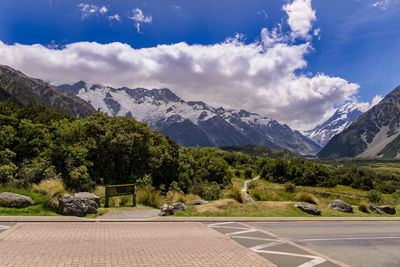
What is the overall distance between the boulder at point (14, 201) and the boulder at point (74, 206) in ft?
4.67

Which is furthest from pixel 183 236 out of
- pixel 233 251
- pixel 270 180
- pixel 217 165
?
pixel 270 180

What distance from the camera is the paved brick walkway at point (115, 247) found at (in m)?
6.91

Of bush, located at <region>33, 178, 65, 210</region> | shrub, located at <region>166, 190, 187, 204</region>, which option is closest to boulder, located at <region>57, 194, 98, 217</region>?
bush, located at <region>33, 178, 65, 210</region>

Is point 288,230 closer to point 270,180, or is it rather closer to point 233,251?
point 233,251

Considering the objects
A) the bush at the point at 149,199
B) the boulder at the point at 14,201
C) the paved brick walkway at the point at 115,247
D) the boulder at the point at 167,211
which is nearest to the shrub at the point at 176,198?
the bush at the point at 149,199

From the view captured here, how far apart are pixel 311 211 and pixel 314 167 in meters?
66.7

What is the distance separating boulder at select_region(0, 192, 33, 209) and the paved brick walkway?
236 cm

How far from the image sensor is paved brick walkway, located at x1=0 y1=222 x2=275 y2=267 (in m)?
6.91

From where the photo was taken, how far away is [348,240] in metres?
11.3

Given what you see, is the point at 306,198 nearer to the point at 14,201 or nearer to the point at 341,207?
the point at 341,207

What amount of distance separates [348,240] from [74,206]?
495 inches

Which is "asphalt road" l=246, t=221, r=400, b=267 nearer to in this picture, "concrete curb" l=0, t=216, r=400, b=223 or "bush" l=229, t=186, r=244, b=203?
"concrete curb" l=0, t=216, r=400, b=223

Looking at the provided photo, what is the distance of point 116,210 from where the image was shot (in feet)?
46.7

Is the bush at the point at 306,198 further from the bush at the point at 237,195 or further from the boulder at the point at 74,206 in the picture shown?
the boulder at the point at 74,206
